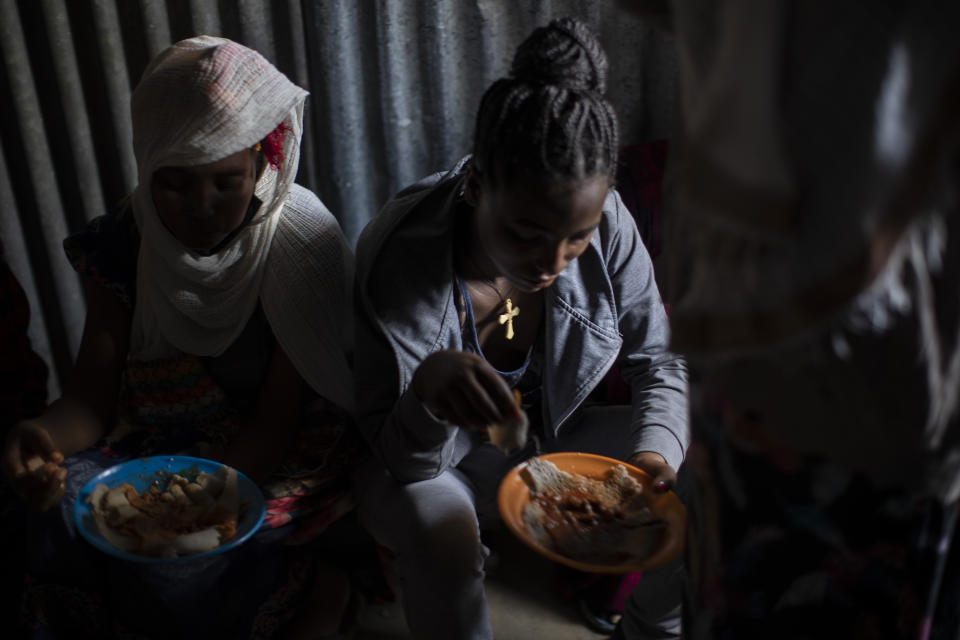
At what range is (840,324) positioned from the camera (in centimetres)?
71

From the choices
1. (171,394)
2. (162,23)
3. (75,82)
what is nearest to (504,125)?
(171,394)

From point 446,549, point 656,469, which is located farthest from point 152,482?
point 656,469

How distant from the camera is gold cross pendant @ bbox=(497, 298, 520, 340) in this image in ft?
5.27

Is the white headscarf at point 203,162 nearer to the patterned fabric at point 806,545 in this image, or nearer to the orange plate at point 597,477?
the orange plate at point 597,477

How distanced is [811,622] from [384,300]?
0.96m

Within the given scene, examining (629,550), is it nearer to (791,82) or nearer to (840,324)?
(840,324)

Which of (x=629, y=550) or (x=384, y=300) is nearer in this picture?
(x=629, y=550)

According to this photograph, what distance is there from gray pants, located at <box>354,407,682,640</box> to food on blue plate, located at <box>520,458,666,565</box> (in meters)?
0.15

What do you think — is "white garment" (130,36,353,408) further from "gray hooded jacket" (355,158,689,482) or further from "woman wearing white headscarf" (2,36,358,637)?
"gray hooded jacket" (355,158,689,482)

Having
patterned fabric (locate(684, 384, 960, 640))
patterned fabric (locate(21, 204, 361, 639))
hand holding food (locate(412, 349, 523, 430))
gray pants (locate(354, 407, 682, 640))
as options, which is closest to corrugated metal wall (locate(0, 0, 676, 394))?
patterned fabric (locate(21, 204, 361, 639))

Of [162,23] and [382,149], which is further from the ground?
[162,23]

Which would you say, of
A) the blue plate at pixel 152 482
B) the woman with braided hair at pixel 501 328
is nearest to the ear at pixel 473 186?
the woman with braided hair at pixel 501 328

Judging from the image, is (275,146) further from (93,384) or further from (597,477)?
(597,477)

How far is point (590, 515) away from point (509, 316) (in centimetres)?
46
